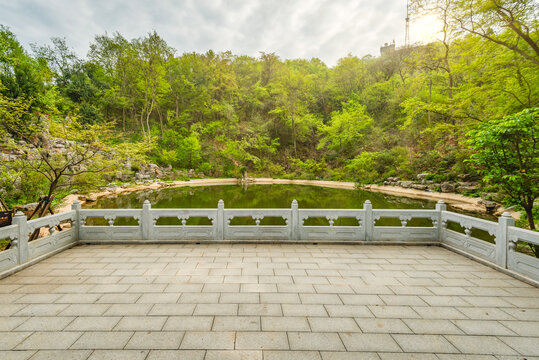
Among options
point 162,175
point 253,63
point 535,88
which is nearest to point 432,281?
point 535,88

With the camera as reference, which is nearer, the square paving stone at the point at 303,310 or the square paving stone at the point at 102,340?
the square paving stone at the point at 102,340

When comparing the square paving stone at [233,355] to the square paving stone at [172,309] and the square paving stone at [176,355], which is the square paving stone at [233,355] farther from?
the square paving stone at [172,309]

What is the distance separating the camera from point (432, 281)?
3793mm

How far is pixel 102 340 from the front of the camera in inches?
93.7

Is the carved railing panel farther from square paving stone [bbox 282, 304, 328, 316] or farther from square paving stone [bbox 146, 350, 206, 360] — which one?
square paving stone [bbox 146, 350, 206, 360]

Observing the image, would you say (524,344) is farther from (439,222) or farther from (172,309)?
(172,309)

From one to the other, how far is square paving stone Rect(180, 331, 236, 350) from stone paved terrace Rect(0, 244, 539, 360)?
0.01 meters

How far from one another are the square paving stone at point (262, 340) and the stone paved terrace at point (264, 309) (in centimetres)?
1

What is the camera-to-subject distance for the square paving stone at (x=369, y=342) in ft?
7.52

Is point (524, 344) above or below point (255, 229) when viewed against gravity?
below

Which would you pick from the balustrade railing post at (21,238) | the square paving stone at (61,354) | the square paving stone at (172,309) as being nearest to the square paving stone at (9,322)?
the square paving stone at (61,354)

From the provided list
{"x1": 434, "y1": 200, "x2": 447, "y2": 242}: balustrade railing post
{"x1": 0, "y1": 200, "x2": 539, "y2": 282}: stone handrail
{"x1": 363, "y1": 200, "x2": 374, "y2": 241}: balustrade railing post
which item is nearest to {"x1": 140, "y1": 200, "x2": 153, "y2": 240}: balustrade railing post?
{"x1": 0, "y1": 200, "x2": 539, "y2": 282}: stone handrail

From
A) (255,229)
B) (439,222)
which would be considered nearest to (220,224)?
(255,229)

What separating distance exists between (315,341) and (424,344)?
43.3 inches
